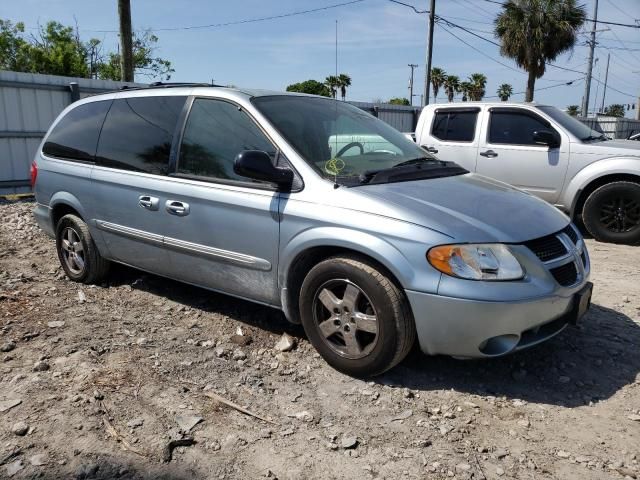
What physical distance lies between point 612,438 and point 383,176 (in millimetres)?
1871

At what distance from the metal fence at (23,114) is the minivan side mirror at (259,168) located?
7991mm

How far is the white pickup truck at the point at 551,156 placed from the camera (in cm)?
671

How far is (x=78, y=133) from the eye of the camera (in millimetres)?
4934

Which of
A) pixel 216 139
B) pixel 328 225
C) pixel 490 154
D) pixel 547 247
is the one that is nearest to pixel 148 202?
pixel 216 139

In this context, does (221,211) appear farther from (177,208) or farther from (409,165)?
(409,165)

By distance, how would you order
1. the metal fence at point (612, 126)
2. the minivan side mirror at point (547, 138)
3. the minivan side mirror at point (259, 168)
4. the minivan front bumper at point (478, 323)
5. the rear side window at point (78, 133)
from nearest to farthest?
1. the minivan front bumper at point (478, 323)
2. the minivan side mirror at point (259, 168)
3. the rear side window at point (78, 133)
4. the minivan side mirror at point (547, 138)
5. the metal fence at point (612, 126)

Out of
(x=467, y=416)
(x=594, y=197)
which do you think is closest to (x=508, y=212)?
(x=467, y=416)

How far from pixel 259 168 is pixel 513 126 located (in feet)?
17.4

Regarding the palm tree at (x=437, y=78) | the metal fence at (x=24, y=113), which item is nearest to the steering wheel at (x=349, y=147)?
the metal fence at (x=24, y=113)

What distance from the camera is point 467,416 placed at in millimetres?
2953

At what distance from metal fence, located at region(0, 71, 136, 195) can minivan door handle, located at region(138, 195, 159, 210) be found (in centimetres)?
678

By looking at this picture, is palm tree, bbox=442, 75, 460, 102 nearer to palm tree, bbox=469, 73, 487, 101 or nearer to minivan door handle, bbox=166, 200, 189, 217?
palm tree, bbox=469, 73, 487, 101

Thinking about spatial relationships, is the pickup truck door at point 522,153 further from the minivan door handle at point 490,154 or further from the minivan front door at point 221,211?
the minivan front door at point 221,211

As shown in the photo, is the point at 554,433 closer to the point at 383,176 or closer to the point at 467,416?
the point at 467,416
